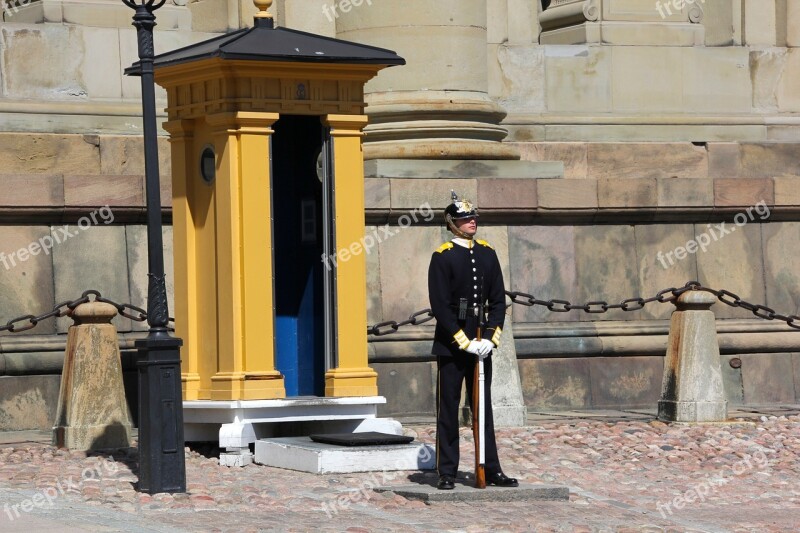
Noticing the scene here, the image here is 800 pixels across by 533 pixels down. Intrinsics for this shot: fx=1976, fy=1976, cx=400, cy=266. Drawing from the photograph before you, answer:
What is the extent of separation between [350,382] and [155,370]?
6.84 ft

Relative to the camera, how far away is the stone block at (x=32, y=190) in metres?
15.6

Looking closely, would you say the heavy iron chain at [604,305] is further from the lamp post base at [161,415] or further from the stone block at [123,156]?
the lamp post base at [161,415]

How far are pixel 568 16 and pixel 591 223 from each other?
3229mm

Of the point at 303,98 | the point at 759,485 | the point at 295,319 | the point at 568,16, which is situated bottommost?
the point at 759,485

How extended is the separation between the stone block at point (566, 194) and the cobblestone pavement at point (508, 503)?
2.58 m

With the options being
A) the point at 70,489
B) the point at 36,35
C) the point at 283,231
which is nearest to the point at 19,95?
the point at 36,35

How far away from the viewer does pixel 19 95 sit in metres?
17.5

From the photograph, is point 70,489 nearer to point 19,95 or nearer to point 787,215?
point 19,95

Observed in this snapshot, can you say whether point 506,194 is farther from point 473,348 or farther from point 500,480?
point 500,480

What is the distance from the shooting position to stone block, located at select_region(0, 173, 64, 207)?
15586 mm

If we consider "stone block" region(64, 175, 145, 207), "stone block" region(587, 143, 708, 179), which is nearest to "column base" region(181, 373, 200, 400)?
"stone block" region(64, 175, 145, 207)

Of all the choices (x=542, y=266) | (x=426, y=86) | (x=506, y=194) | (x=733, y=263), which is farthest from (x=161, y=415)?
(x=733, y=263)

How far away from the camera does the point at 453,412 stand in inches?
475

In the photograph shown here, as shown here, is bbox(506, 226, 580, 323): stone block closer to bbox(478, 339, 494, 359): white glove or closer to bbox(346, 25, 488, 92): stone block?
bbox(346, 25, 488, 92): stone block
